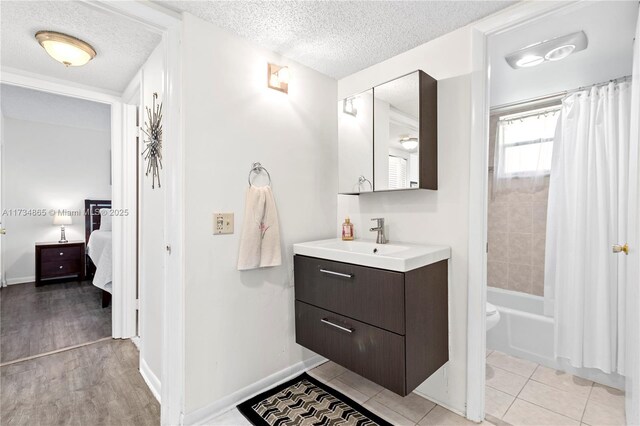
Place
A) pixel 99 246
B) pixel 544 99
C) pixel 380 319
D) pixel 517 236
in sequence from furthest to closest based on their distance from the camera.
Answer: pixel 99 246 → pixel 517 236 → pixel 544 99 → pixel 380 319

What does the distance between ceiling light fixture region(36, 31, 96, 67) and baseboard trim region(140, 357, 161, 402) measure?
2.05 metres

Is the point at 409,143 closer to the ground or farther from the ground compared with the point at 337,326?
farther from the ground

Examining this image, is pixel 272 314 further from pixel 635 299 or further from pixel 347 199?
pixel 635 299

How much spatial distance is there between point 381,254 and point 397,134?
0.80 metres

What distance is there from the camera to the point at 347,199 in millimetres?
2369

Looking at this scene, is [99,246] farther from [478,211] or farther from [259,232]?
[478,211]

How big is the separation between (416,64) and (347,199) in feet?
3.37

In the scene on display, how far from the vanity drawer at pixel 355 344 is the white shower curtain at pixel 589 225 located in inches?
61.3

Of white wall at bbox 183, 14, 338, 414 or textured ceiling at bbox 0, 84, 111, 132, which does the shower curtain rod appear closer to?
white wall at bbox 183, 14, 338, 414

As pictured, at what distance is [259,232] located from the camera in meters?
1.85

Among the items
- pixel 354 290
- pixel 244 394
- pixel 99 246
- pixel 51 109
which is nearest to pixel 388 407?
pixel 354 290

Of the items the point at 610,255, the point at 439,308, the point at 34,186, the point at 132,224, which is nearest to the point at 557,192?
the point at 610,255

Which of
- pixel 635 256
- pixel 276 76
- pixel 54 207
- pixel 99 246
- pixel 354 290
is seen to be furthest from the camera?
pixel 54 207

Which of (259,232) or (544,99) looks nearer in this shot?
(259,232)
